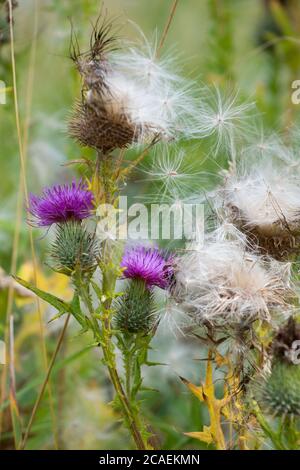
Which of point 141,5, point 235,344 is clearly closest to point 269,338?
point 235,344

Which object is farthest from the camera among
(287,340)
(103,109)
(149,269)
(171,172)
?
(171,172)

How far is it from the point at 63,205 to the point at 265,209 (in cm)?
41

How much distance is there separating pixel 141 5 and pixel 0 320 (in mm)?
2865

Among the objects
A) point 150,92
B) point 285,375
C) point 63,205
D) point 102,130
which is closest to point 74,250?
point 63,205

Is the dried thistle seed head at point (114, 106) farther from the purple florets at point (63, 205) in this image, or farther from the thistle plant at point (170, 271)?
the purple florets at point (63, 205)

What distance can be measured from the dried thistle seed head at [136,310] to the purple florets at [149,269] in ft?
0.06

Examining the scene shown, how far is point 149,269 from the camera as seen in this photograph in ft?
A: 5.08

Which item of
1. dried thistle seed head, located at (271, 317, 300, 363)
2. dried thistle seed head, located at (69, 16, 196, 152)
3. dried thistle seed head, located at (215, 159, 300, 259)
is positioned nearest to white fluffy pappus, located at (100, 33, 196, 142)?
dried thistle seed head, located at (69, 16, 196, 152)

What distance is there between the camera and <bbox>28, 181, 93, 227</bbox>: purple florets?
1.55 meters

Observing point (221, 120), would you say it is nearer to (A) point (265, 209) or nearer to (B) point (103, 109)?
Answer: (A) point (265, 209)

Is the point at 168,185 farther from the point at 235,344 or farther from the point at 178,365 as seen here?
the point at 178,365

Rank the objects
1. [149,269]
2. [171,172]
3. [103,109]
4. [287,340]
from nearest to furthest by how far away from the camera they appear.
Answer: [287,340], [103,109], [149,269], [171,172]

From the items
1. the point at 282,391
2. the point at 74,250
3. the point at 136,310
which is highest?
the point at 74,250
